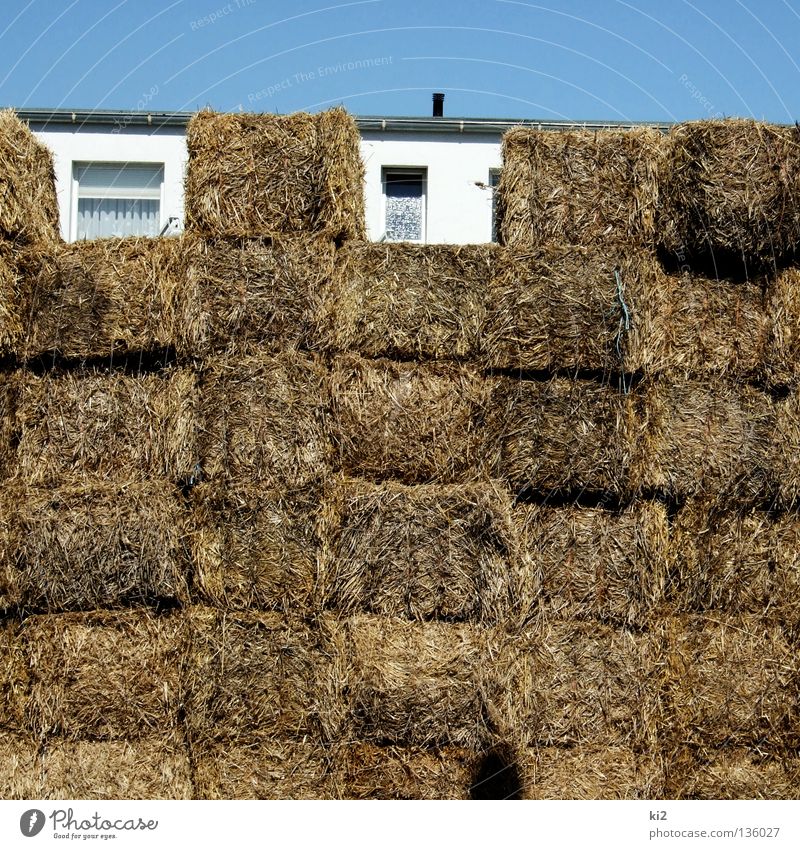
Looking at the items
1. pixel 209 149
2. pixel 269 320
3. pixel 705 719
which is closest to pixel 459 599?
pixel 705 719

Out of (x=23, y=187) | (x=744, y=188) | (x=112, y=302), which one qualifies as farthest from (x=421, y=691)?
(x=23, y=187)

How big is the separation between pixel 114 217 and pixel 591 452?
472 inches

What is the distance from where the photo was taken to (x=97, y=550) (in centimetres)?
596

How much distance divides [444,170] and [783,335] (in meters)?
11.0

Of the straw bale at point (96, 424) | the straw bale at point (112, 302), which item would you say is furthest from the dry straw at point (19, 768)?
the straw bale at point (112, 302)

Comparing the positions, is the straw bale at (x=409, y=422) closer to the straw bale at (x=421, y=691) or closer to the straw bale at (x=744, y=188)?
the straw bale at (x=421, y=691)

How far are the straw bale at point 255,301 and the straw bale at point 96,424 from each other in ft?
1.18

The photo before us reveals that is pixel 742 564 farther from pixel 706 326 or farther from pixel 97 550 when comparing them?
pixel 97 550

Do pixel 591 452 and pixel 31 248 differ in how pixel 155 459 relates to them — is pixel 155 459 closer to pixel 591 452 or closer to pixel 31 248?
pixel 31 248

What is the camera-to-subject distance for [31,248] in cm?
634

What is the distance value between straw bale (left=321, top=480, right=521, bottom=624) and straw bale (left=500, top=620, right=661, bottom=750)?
0.31m

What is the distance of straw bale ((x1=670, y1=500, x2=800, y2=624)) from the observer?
235 inches

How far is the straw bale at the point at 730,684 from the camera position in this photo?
5.89 meters
